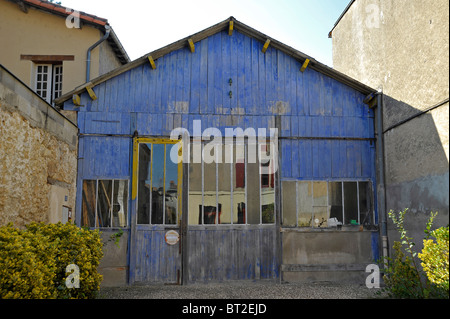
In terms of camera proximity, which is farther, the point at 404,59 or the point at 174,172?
→ the point at 174,172

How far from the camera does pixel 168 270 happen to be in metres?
8.29

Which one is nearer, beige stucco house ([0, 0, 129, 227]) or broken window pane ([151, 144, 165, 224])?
beige stucco house ([0, 0, 129, 227])

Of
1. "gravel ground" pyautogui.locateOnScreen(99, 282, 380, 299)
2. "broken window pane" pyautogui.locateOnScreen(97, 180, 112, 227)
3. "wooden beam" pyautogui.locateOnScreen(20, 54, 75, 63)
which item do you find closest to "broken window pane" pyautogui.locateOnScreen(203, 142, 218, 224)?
→ "gravel ground" pyautogui.locateOnScreen(99, 282, 380, 299)

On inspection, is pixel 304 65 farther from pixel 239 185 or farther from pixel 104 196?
pixel 104 196

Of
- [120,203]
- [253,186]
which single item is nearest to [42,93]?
[120,203]

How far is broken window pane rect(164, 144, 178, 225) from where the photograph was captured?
8.45 meters

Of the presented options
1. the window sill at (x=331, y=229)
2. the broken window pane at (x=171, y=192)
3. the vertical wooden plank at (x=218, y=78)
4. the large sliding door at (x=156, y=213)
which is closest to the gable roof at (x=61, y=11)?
the vertical wooden plank at (x=218, y=78)

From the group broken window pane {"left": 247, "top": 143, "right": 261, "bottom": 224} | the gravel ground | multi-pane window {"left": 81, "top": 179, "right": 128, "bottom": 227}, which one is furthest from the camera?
broken window pane {"left": 247, "top": 143, "right": 261, "bottom": 224}

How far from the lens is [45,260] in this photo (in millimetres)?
5176

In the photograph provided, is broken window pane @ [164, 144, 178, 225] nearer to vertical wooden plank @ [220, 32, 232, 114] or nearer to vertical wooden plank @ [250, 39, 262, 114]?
vertical wooden plank @ [220, 32, 232, 114]

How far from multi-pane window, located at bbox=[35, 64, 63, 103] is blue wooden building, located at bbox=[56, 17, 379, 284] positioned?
7.48 ft
